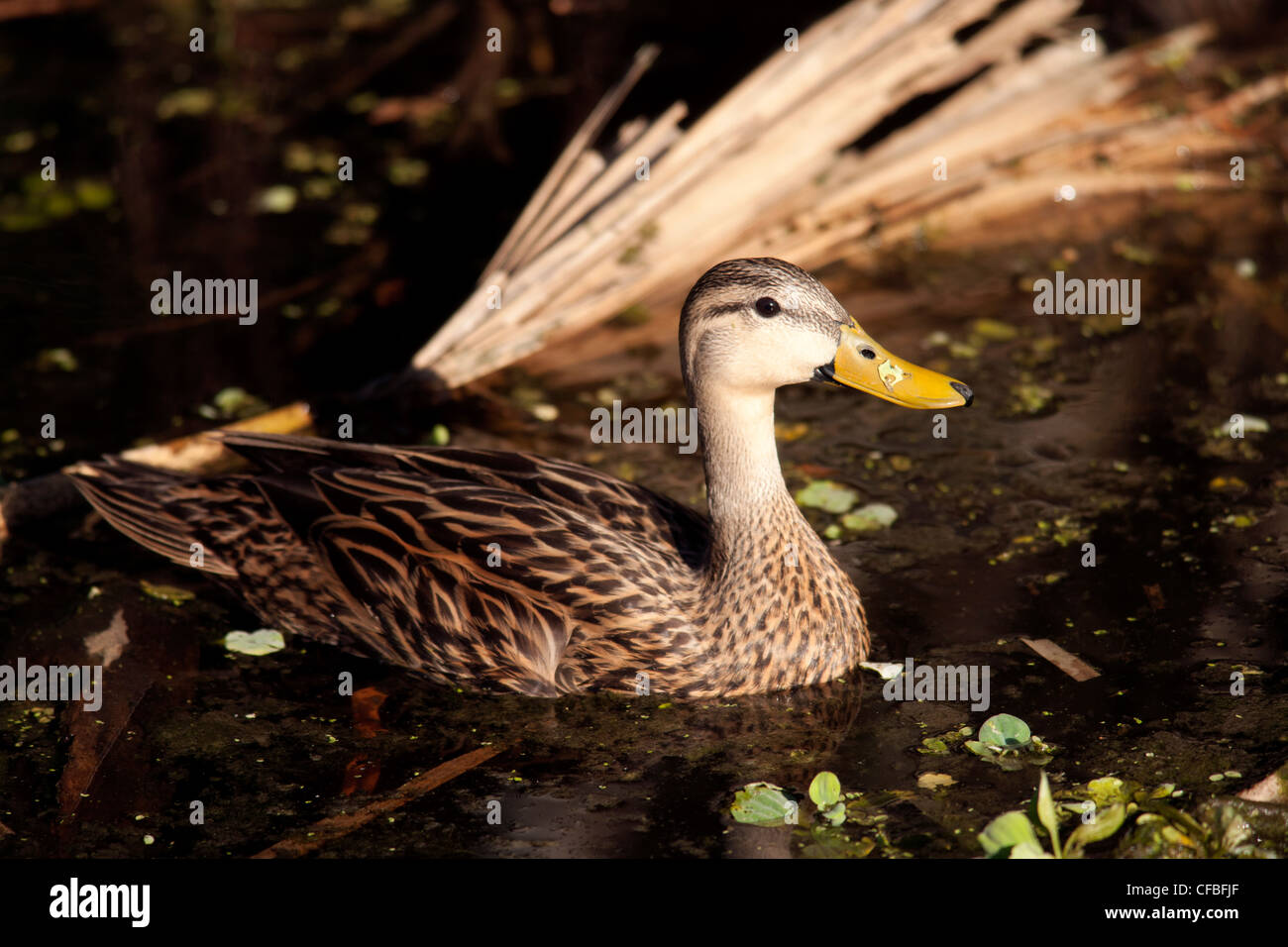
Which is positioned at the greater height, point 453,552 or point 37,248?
point 37,248

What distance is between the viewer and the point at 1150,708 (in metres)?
5.70

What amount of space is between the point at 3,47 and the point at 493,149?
15.9 feet

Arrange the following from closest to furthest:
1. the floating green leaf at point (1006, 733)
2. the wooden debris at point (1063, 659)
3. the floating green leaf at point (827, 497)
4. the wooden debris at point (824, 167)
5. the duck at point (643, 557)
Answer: the floating green leaf at point (1006, 733)
the duck at point (643, 557)
the wooden debris at point (1063, 659)
the floating green leaf at point (827, 497)
the wooden debris at point (824, 167)

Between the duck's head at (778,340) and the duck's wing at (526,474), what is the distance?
755 mm

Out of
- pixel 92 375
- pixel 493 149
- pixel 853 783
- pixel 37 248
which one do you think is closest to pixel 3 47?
pixel 37 248

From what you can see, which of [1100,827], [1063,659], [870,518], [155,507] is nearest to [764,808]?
[1100,827]

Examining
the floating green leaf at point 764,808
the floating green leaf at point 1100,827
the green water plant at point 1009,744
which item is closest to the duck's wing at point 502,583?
the floating green leaf at point 764,808

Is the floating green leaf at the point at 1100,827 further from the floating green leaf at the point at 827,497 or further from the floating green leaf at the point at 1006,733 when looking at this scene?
the floating green leaf at the point at 827,497

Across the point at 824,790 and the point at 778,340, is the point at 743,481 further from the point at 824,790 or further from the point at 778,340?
the point at 824,790

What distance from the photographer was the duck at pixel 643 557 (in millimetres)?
5668

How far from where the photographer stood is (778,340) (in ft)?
18.3

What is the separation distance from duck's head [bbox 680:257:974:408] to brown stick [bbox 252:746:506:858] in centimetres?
171
